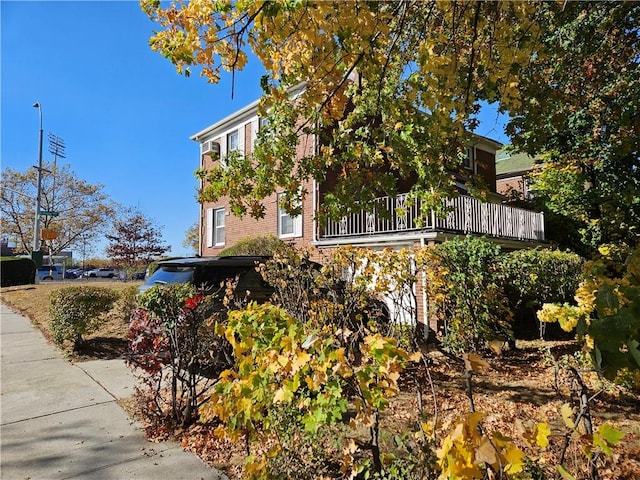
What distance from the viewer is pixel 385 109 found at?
4.18 metres

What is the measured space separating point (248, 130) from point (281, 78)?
519 inches

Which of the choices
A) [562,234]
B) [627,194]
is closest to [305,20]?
[627,194]

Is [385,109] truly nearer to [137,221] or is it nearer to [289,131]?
[289,131]

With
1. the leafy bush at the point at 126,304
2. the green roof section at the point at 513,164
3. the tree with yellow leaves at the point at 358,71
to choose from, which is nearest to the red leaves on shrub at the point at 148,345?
the tree with yellow leaves at the point at 358,71

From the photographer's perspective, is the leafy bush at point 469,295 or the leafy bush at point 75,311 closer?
the leafy bush at point 469,295

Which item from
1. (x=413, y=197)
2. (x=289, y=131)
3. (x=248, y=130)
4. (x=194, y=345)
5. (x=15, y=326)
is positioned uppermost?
(x=248, y=130)

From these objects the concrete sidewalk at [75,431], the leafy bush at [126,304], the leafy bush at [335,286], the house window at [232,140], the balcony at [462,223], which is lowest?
the concrete sidewalk at [75,431]

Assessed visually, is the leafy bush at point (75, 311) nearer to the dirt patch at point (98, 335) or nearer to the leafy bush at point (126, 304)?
the dirt patch at point (98, 335)

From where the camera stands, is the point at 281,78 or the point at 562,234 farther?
the point at 562,234

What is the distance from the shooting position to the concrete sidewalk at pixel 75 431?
10.1 ft

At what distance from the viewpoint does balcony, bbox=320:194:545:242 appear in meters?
9.82

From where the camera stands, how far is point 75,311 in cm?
695

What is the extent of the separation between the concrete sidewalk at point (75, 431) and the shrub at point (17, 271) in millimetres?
20445

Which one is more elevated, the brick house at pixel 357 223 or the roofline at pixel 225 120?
the roofline at pixel 225 120
